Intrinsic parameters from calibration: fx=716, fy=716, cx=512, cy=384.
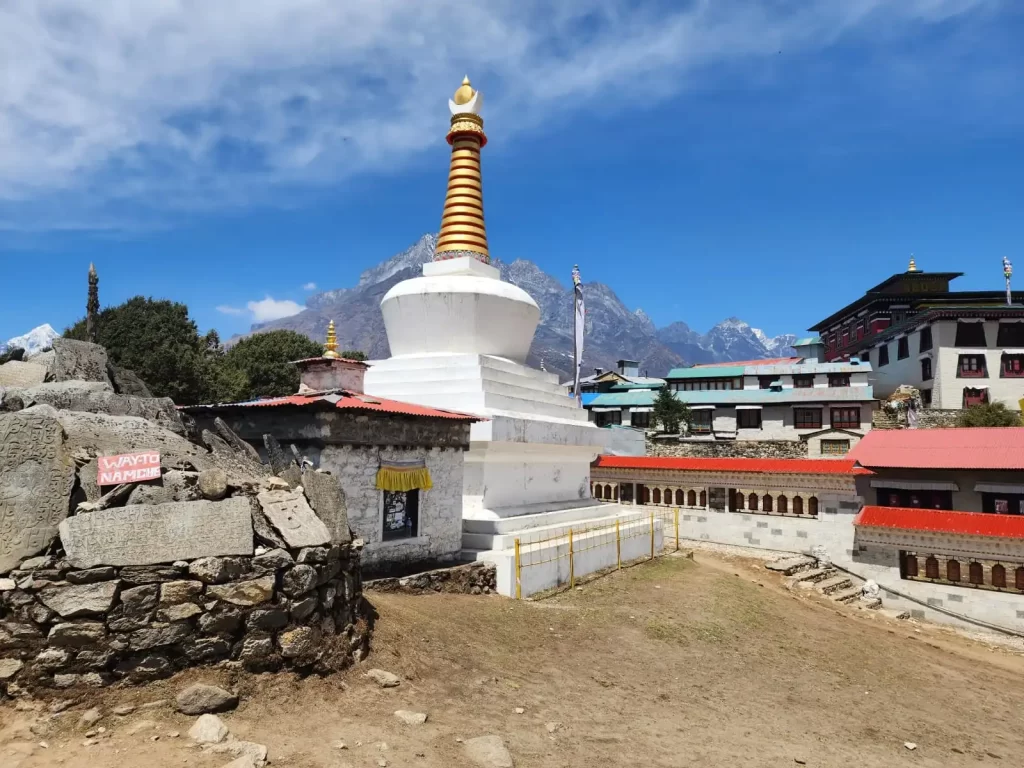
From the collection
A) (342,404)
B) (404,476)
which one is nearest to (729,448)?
(404,476)

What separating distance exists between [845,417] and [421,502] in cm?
3231

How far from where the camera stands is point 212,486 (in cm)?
663

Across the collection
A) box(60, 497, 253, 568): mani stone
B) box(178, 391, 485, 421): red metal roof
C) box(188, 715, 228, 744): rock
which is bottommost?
box(188, 715, 228, 744): rock

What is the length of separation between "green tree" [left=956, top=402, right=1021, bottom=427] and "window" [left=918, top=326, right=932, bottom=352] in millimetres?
6092

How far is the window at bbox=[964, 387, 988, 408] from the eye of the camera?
115 feet

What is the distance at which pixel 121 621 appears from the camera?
5.87 m

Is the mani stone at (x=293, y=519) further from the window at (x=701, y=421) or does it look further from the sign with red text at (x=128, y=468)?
the window at (x=701, y=421)

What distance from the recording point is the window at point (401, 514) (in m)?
11.6

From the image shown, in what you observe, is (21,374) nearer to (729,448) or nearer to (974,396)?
(729,448)

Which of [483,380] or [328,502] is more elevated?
[483,380]

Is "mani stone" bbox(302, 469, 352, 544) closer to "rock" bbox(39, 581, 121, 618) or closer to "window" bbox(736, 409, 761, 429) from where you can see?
"rock" bbox(39, 581, 121, 618)

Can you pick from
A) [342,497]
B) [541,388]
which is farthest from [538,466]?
[342,497]

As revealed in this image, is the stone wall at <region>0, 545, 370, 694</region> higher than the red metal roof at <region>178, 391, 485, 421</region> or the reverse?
the reverse

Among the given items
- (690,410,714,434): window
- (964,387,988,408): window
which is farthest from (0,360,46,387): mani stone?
(964,387,988,408): window
